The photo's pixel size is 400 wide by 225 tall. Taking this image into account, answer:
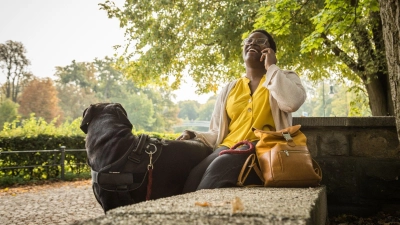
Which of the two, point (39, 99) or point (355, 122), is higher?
Result: point (39, 99)

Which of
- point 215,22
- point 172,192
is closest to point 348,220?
point 172,192

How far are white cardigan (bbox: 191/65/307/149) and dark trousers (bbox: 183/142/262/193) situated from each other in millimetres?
520

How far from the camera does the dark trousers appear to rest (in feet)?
8.73

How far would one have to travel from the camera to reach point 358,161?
13.1ft

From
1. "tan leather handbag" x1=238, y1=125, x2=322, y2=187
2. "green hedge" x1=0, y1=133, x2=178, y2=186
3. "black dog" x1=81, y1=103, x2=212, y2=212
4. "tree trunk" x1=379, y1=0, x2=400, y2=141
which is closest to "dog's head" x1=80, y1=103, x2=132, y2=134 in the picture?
"black dog" x1=81, y1=103, x2=212, y2=212

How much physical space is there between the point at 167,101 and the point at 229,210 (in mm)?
74524

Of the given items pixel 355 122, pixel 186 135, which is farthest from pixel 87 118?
pixel 355 122

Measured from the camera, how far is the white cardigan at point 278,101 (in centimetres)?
292

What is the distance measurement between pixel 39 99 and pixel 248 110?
5285 cm

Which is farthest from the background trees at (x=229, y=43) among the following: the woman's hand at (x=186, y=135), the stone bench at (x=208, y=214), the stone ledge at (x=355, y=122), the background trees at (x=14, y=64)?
the background trees at (x=14, y=64)

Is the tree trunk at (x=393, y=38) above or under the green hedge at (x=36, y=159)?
above

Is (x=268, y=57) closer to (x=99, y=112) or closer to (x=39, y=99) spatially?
(x=99, y=112)

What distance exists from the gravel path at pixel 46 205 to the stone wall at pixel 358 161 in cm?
336

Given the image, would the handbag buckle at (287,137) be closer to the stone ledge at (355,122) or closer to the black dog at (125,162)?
the black dog at (125,162)
